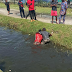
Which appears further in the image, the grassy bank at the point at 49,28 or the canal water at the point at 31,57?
the grassy bank at the point at 49,28

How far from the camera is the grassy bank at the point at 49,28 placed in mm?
6735

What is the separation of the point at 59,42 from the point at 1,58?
3.45 m

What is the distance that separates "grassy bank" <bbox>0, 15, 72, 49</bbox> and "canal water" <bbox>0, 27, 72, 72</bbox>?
2.07ft

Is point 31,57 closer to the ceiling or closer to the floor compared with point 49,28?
closer to the floor

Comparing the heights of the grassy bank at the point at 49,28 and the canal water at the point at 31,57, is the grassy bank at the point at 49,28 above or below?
above

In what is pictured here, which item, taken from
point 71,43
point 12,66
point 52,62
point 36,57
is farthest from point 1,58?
point 71,43

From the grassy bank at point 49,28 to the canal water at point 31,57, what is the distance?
63 cm

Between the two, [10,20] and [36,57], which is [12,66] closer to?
[36,57]

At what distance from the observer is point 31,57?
5.18m

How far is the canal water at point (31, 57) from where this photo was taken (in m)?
4.46

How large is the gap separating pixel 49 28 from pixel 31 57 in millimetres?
3438

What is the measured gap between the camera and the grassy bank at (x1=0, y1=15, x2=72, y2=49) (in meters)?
6.73

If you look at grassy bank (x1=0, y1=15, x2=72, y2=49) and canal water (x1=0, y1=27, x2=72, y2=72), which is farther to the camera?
grassy bank (x1=0, y1=15, x2=72, y2=49)

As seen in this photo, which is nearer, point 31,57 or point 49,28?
point 31,57
